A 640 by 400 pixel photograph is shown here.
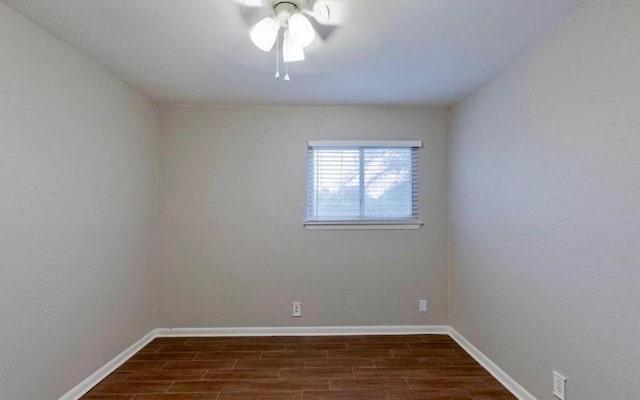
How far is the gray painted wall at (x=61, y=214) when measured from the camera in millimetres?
1819

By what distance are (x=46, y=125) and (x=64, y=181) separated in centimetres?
36

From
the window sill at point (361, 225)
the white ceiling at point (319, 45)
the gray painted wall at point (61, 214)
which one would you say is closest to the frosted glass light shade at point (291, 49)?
the white ceiling at point (319, 45)

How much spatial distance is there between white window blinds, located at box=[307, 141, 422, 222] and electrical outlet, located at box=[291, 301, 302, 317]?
882mm

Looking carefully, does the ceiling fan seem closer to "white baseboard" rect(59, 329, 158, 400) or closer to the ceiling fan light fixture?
the ceiling fan light fixture

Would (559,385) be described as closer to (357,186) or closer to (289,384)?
(289,384)

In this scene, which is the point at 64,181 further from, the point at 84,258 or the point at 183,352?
the point at 183,352

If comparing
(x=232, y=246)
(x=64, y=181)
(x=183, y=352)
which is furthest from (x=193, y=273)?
(x=64, y=181)

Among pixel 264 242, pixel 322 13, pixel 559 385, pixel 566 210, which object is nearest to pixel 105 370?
pixel 264 242

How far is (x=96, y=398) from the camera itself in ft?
7.44

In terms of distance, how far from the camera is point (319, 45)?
2154 millimetres

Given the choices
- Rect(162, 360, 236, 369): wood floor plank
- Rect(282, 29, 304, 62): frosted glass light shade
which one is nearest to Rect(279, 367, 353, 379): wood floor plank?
Rect(162, 360, 236, 369): wood floor plank

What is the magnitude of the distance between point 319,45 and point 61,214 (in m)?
1.99

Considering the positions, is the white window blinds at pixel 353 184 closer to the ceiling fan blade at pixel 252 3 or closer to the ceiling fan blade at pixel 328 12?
the ceiling fan blade at pixel 328 12

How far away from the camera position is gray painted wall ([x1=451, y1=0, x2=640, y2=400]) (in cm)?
152
